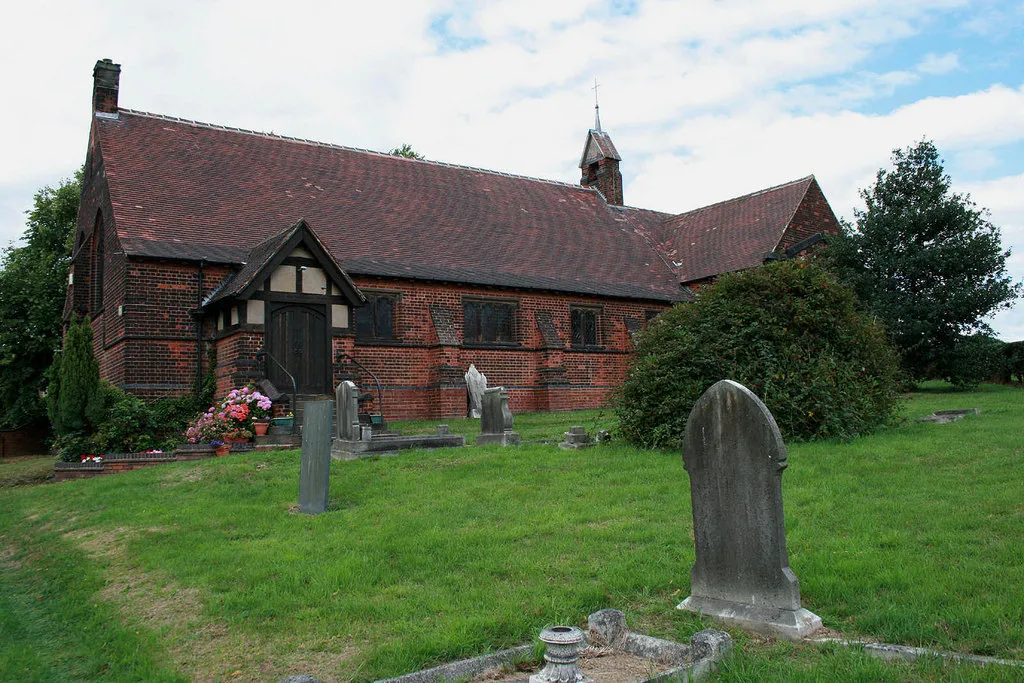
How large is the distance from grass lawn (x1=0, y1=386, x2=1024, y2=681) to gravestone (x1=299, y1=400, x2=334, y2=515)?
0.26 metres

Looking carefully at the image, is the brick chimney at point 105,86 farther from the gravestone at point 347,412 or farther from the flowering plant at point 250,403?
the gravestone at point 347,412

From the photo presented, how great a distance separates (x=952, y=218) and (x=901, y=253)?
1667 millimetres

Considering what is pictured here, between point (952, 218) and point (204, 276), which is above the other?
point (952, 218)

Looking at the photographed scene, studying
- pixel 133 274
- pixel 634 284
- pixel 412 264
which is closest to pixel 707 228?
pixel 634 284

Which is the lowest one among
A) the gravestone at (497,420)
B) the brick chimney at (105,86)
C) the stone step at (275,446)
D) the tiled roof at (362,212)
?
the stone step at (275,446)

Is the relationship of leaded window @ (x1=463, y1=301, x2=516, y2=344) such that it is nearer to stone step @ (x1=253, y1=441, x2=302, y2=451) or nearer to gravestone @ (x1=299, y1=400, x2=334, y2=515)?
stone step @ (x1=253, y1=441, x2=302, y2=451)

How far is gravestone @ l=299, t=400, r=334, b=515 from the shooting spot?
9180mm

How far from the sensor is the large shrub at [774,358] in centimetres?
1182

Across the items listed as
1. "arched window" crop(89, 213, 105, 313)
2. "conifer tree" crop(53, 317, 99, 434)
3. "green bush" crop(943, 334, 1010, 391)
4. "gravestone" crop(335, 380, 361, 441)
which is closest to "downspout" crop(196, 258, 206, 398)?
"conifer tree" crop(53, 317, 99, 434)

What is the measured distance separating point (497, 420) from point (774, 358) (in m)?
4.71

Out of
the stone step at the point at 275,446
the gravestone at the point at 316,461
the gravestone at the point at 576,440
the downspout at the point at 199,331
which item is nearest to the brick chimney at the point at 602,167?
the downspout at the point at 199,331

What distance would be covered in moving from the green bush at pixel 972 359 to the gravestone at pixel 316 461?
66.4 feet

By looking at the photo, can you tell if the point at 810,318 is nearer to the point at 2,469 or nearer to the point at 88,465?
the point at 88,465

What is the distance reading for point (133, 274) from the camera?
1908cm
